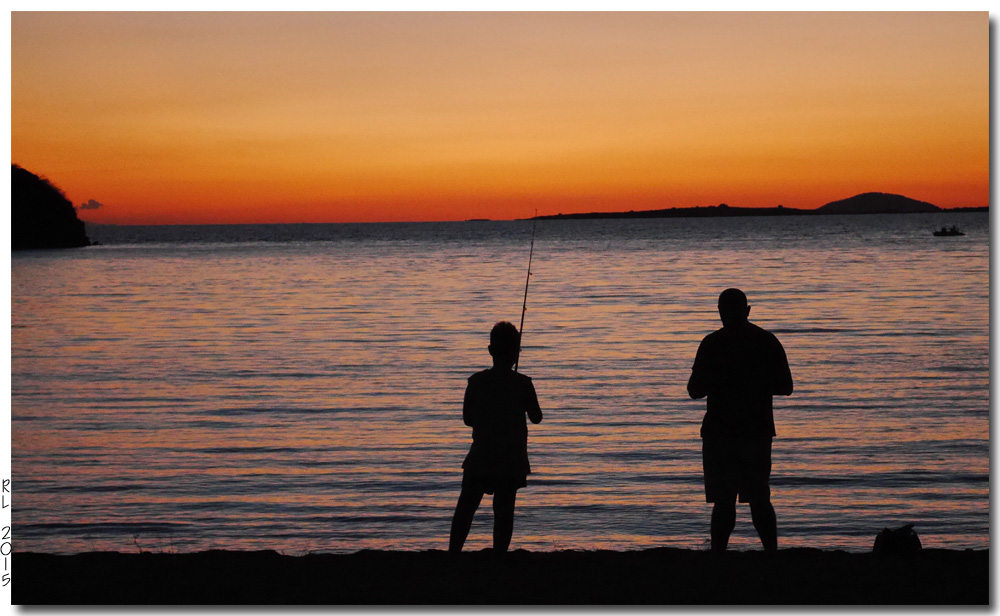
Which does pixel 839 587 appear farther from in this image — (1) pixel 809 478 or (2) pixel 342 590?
(1) pixel 809 478

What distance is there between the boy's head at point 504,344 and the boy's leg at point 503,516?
0.65 m

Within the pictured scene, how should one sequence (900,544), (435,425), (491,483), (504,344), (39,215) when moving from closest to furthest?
1. (504,344)
2. (491,483)
3. (900,544)
4. (435,425)
5. (39,215)

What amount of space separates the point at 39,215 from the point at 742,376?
9302 cm

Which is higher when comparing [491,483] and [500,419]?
[500,419]

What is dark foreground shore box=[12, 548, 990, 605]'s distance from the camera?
15.9ft

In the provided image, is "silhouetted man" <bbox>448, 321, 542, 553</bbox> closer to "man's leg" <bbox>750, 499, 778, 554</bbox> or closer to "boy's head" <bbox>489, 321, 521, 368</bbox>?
"boy's head" <bbox>489, 321, 521, 368</bbox>

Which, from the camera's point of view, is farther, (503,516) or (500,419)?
(503,516)

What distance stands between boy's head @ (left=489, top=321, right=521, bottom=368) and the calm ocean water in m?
3.18

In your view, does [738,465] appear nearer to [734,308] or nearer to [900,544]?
[734,308]

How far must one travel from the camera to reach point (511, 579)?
201 inches

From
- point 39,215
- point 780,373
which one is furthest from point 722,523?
point 39,215

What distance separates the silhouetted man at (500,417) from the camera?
5129mm

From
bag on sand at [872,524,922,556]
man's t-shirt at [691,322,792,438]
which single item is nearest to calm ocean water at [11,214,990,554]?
bag on sand at [872,524,922,556]

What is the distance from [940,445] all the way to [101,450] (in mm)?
8582
